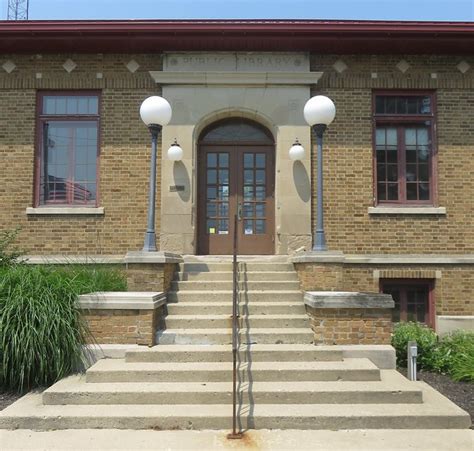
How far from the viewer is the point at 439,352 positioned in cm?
645

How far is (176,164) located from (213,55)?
226 centimetres

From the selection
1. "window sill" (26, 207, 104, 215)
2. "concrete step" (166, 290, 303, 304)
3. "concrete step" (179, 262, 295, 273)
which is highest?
"window sill" (26, 207, 104, 215)

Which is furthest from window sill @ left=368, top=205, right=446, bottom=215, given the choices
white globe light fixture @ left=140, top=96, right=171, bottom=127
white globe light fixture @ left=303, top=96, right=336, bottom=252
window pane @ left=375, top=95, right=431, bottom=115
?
white globe light fixture @ left=140, top=96, right=171, bottom=127

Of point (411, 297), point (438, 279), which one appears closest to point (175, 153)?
point (411, 297)

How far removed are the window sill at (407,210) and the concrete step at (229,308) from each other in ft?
10.8

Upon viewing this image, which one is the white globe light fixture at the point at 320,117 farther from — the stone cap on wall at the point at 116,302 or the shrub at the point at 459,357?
the stone cap on wall at the point at 116,302

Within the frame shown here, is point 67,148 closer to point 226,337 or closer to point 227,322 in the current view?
A: point 227,322

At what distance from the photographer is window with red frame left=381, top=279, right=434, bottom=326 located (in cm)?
862

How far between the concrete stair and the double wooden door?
9.26ft

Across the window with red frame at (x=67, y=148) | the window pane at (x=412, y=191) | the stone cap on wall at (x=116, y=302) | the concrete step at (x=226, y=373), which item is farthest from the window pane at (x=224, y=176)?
the concrete step at (x=226, y=373)

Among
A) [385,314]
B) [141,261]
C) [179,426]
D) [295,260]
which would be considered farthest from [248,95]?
[179,426]

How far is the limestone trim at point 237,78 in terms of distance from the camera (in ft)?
29.1

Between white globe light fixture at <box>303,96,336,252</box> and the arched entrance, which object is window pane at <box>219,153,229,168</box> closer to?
the arched entrance

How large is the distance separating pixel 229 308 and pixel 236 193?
132 inches
